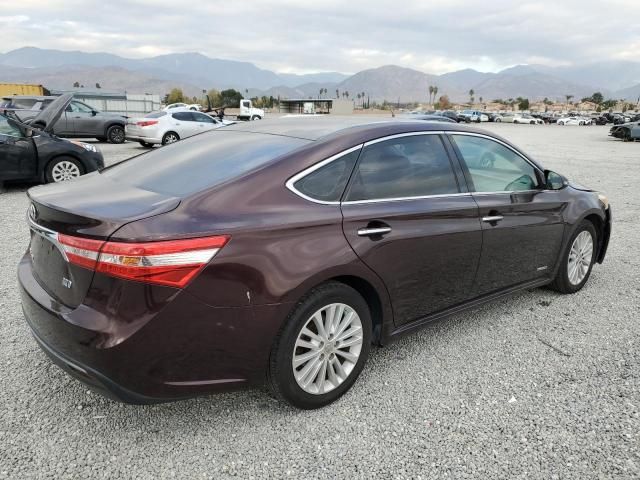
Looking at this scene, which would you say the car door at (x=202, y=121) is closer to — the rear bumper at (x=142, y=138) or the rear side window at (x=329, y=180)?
the rear bumper at (x=142, y=138)

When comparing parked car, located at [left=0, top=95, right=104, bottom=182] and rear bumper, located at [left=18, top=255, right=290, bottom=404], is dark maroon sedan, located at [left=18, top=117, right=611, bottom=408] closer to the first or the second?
rear bumper, located at [left=18, top=255, right=290, bottom=404]

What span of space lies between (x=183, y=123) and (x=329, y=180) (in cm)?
1582

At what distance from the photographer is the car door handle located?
9.32 feet

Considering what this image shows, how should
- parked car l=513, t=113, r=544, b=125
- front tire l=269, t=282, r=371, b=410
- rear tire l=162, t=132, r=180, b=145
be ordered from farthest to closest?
parked car l=513, t=113, r=544, b=125 → rear tire l=162, t=132, r=180, b=145 → front tire l=269, t=282, r=371, b=410

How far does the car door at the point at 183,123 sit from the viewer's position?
17328mm

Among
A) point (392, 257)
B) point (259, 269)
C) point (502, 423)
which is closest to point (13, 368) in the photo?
point (259, 269)

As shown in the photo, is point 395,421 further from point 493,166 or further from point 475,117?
point 475,117

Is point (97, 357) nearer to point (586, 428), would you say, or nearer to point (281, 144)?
point (281, 144)

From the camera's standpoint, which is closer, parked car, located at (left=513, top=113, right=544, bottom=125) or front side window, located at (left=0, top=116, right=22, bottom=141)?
front side window, located at (left=0, top=116, right=22, bottom=141)

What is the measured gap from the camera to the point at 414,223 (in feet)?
10.2

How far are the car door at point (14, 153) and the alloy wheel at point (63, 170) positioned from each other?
0.32 metres

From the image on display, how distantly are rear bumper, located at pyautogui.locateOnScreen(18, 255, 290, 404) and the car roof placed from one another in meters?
1.20

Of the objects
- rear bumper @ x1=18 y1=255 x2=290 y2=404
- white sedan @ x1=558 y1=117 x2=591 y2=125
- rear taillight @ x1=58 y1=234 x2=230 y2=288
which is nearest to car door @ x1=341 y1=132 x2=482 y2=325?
rear bumper @ x1=18 y1=255 x2=290 y2=404

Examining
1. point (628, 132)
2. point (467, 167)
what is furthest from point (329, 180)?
point (628, 132)
